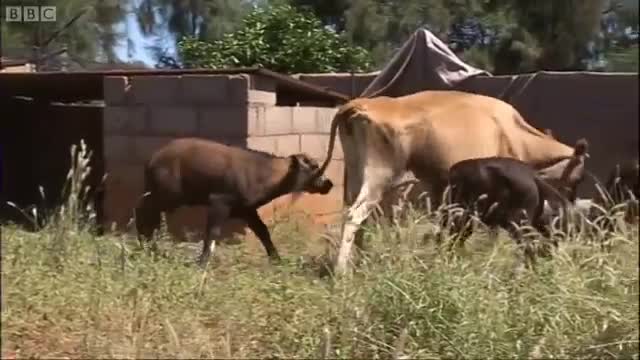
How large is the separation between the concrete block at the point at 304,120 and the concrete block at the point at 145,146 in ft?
3.61

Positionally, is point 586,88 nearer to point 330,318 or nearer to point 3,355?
point 330,318

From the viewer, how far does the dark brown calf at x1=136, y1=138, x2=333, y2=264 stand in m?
7.68

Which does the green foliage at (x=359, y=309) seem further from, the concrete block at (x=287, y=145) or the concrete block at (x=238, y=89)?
the concrete block at (x=287, y=145)

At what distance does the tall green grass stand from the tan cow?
1.83 m

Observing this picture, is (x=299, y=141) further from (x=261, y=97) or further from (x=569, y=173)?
(x=569, y=173)

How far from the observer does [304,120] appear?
9.61 m

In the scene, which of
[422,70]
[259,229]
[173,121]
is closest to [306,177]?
[259,229]

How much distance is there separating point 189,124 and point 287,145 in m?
0.91

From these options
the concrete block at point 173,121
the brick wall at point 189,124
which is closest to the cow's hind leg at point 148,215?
the brick wall at point 189,124

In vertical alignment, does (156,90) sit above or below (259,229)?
above

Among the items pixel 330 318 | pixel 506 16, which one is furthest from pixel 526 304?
pixel 506 16

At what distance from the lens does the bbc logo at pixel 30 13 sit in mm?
8336

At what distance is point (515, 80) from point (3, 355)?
6.86 metres

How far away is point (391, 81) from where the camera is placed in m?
11.0
